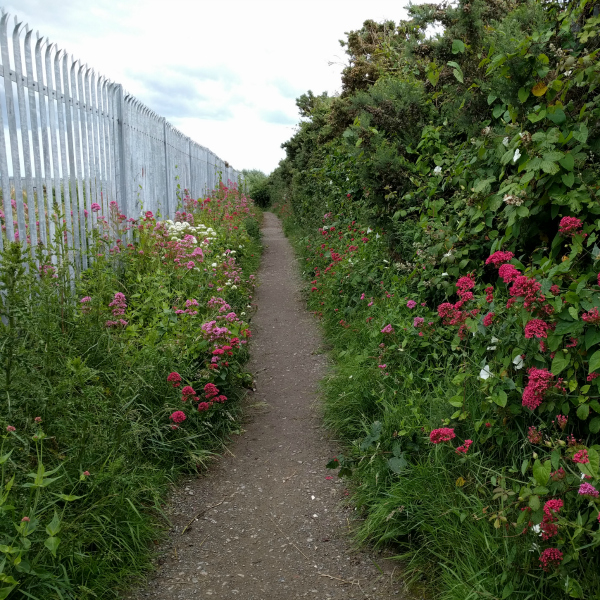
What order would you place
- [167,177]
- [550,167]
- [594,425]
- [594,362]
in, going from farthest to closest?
[167,177]
[550,167]
[594,425]
[594,362]

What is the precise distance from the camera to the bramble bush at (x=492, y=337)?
220 cm

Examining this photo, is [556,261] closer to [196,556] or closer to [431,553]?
[431,553]

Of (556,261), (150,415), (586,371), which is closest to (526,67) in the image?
(556,261)

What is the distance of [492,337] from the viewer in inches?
112

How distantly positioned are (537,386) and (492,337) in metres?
0.61

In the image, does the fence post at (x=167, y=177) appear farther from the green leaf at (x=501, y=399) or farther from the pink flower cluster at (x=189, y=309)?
the green leaf at (x=501, y=399)

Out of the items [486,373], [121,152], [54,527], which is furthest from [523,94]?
[121,152]

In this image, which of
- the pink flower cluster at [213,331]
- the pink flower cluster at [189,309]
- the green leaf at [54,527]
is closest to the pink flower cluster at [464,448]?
the green leaf at [54,527]

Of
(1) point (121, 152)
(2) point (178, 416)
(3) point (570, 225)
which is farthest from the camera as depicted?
(1) point (121, 152)

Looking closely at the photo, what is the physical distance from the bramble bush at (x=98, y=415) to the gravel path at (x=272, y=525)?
0.17 m

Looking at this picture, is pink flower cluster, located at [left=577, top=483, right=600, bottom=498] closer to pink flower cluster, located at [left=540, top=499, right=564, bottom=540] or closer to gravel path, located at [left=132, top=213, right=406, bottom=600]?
pink flower cluster, located at [left=540, top=499, right=564, bottom=540]

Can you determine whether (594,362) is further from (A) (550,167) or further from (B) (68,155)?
(B) (68,155)

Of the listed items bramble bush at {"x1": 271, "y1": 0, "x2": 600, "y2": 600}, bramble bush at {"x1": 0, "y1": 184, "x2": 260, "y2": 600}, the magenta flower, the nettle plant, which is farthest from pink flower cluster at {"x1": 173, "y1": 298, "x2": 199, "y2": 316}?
the nettle plant

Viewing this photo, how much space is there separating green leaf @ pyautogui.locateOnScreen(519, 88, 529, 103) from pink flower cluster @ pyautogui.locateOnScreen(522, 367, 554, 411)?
5.40 ft
